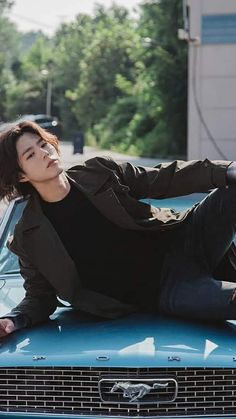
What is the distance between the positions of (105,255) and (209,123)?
45.6 ft

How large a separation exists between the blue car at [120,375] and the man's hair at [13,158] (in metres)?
0.66

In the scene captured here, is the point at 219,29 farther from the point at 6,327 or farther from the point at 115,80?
the point at 115,80

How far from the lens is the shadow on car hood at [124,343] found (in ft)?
8.97

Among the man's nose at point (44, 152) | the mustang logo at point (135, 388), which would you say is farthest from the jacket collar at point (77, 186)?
the mustang logo at point (135, 388)

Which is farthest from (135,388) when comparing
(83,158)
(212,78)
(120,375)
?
(212,78)

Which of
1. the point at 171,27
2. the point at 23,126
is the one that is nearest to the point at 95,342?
the point at 23,126

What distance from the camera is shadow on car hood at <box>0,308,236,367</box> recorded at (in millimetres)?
2734

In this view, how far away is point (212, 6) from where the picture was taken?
16156 mm

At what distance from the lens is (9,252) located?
13.2 feet

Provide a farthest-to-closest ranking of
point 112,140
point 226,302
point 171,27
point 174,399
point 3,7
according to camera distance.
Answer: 1. point 3,7
2. point 112,140
3. point 171,27
4. point 226,302
5. point 174,399

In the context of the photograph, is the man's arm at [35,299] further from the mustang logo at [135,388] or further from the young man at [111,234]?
the mustang logo at [135,388]

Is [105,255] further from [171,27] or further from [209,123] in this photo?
[171,27]

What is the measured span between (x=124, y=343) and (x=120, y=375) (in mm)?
Result: 137

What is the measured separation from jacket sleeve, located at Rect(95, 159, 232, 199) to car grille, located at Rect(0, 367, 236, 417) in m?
0.82
